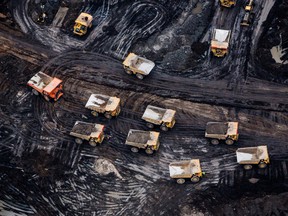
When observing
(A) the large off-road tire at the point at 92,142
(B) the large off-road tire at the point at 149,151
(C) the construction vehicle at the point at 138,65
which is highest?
(C) the construction vehicle at the point at 138,65

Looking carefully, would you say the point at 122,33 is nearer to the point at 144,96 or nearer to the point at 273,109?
the point at 144,96

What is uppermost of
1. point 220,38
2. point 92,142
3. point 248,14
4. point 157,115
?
point 248,14

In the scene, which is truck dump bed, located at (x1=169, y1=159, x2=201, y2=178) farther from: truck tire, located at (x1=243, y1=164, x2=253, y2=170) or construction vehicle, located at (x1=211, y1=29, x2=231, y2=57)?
construction vehicle, located at (x1=211, y1=29, x2=231, y2=57)

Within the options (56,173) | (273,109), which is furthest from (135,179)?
(273,109)

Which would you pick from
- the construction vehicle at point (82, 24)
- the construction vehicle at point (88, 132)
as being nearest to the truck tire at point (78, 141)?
the construction vehicle at point (88, 132)

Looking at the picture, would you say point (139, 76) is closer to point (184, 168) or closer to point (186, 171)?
point (184, 168)

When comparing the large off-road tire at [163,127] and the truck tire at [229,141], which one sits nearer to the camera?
the truck tire at [229,141]

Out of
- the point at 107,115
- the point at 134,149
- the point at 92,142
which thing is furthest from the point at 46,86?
the point at 134,149

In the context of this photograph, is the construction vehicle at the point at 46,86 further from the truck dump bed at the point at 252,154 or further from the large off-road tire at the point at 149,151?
the truck dump bed at the point at 252,154
